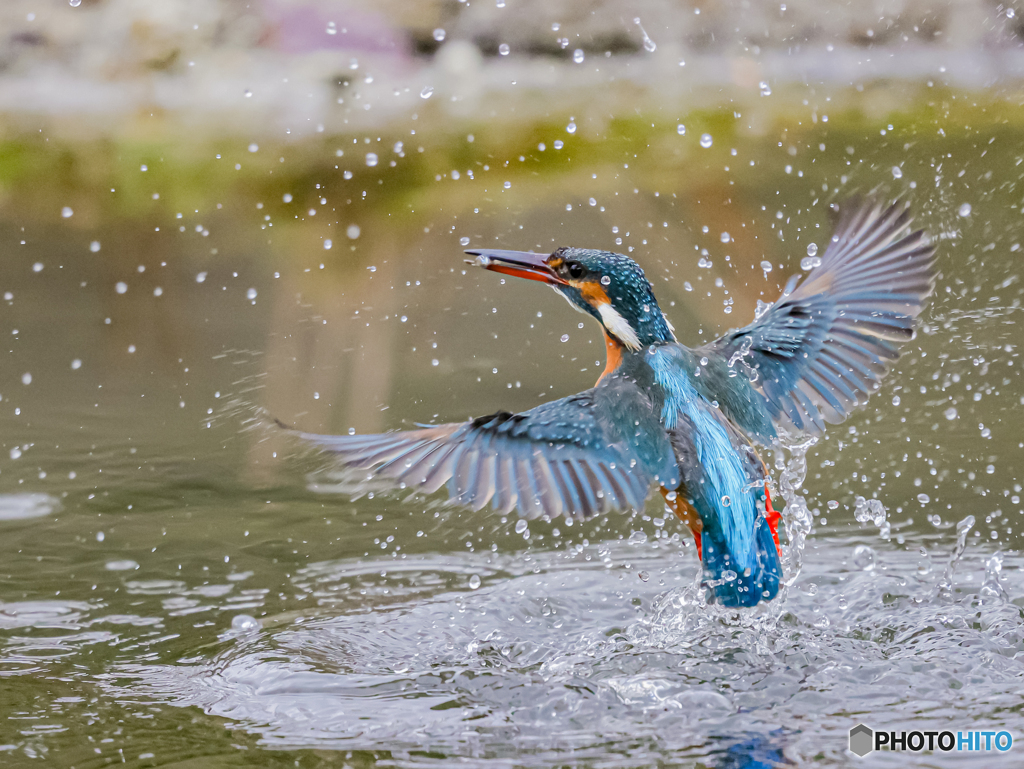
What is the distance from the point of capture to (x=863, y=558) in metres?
3.27

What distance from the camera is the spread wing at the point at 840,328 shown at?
10.0 feet

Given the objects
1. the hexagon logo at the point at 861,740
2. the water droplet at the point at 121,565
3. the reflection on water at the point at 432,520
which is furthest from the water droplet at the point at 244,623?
the hexagon logo at the point at 861,740

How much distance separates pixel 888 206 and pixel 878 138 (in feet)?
17.2

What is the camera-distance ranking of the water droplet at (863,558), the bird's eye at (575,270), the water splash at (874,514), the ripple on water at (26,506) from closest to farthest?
1. the bird's eye at (575,270)
2. the water droplet at (863,558)
3. the water splash at (874,514)
4. the ripple on water at (26,506)

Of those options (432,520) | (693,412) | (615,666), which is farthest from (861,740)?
(432,520)

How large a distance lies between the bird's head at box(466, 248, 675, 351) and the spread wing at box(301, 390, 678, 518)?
0.27 metres

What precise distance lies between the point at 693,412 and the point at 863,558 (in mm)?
788

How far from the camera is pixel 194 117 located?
27.8ft

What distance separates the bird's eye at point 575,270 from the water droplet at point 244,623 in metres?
1.12

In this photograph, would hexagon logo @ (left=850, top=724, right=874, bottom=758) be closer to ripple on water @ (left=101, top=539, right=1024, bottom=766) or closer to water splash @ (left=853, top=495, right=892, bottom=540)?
ripple on water @ (left=101, top=539, right=1024, bottom=766)

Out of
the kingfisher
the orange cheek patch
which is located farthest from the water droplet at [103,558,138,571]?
the orange cheek patch

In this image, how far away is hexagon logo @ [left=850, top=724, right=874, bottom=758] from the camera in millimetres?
2219

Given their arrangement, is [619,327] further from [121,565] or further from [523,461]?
[121,565]

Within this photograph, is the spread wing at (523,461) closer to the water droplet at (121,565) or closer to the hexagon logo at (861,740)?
the hexagon logo at (861,740)
